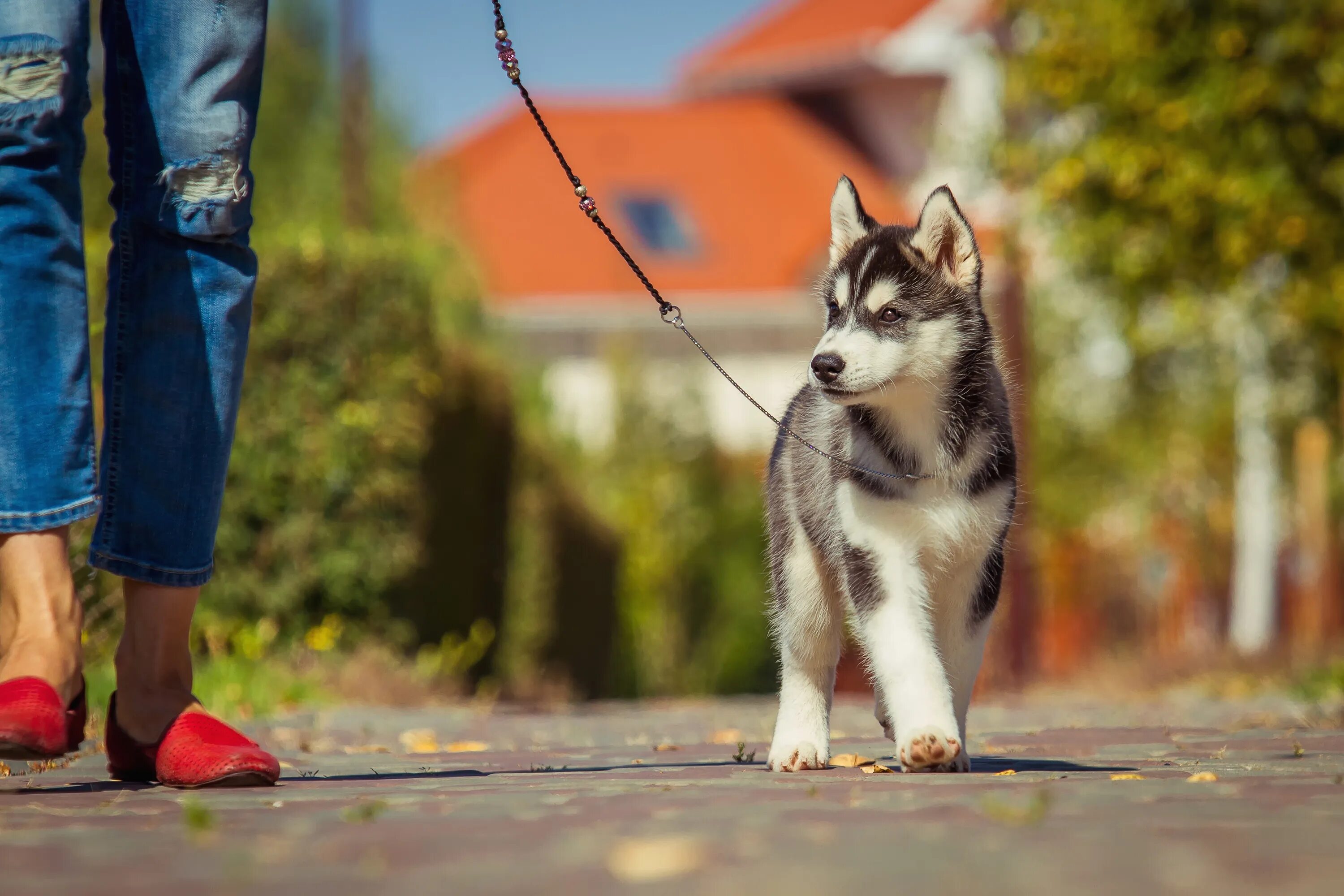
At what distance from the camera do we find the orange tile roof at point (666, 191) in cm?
3497

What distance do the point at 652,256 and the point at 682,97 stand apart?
29.3ft

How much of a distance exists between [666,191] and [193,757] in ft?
112

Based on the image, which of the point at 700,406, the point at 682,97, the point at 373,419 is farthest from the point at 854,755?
the point at 682,97

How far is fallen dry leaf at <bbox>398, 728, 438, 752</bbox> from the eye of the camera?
5.18m

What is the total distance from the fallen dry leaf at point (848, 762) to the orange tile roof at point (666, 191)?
2824 cm

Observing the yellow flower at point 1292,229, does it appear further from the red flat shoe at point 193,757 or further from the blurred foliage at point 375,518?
the red flat shoe at point 193,757

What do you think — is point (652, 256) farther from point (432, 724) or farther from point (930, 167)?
point (432, 724)

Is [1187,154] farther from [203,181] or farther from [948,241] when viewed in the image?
[203,181]

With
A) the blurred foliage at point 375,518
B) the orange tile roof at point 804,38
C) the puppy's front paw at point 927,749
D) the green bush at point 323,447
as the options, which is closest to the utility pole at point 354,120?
the blurred foliage at point 375,518

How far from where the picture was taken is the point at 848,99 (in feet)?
131

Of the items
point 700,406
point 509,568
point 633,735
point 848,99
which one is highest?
point 848,99

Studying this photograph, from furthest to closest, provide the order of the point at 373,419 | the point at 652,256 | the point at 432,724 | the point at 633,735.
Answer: the point at 652,256 → the point at 373,419 → the point at 432,724 → the point at 633,735

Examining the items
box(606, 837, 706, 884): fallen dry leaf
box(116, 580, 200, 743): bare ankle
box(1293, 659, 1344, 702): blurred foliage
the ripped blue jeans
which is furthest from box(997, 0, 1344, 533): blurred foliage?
box(606, 837, 706, 884): fallen dry leaf

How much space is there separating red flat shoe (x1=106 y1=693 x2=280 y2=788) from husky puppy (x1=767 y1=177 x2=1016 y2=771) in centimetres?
→ 131
